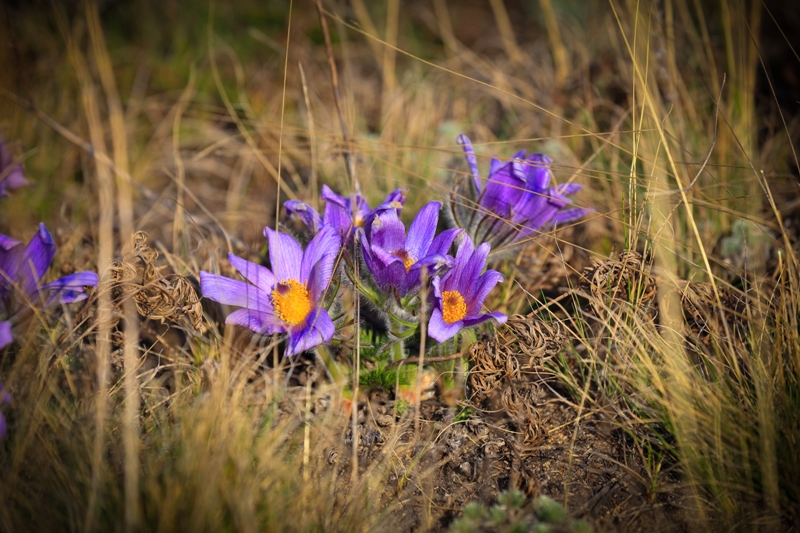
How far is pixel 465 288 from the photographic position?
6.31 feet

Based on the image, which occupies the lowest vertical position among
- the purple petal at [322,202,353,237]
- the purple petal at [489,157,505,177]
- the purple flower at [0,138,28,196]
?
the purple petal at [322,202,353,237]

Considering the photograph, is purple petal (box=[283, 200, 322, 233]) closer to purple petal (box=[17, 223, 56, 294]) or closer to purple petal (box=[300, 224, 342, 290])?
purple petal (box=[300, 224, 342, 290])

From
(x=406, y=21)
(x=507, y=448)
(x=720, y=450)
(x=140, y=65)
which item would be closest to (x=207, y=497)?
(x=507, y=448)

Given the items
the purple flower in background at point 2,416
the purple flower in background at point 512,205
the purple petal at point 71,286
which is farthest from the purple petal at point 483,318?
the purple flower in background at point 2,416

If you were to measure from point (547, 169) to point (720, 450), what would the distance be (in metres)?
1.10

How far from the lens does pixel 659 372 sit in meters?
1.98

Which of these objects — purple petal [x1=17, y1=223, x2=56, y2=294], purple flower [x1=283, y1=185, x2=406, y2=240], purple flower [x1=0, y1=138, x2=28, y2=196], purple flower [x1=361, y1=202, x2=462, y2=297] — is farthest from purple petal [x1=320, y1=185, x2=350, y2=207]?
purple flower [x1=0, y1=138, x2=28, y2=196]

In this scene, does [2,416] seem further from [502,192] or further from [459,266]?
[502,192]

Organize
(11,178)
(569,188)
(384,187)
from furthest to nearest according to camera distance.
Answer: (384,187)
(11,178)
(569,188)

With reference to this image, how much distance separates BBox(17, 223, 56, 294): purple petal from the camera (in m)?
2.08

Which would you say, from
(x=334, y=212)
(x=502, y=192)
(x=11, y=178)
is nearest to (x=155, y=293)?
(x=334, y=212)

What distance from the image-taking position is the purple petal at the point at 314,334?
5.86 ft

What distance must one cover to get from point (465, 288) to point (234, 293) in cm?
75

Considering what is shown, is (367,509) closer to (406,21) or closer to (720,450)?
(720,450)
